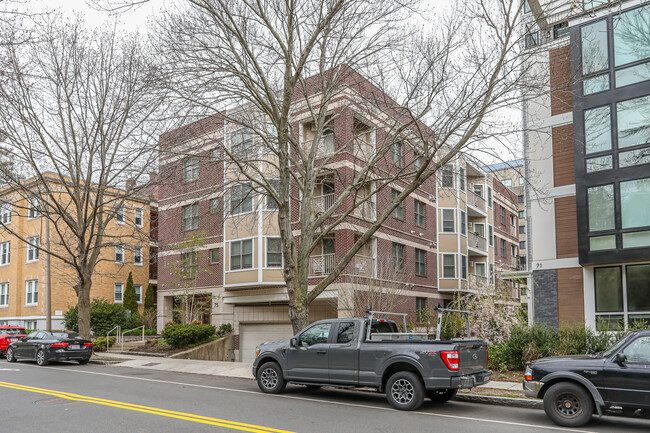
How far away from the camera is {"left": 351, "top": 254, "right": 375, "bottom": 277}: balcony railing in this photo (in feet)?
86.9

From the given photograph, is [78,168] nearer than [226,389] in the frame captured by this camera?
No

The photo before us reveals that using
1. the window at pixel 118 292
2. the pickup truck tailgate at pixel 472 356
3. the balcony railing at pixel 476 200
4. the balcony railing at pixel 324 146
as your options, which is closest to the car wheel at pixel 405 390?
the pickup truck tailgate at pixel 472 356

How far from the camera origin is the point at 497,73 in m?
14.0

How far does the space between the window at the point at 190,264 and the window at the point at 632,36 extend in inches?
844

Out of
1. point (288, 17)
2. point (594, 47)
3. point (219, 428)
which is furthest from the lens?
point (594, 47)

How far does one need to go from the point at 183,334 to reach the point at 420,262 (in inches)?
554

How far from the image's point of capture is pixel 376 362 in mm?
11414

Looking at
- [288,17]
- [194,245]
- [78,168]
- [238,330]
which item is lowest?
[238,330]

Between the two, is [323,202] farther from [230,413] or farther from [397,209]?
[230,413]

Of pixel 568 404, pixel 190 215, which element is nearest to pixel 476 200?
pixel 190 215

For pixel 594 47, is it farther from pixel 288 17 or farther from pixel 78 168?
pixel 78 168

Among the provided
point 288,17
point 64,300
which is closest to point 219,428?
point 288,17

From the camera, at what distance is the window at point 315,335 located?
1255cm

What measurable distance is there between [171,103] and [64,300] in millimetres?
29131
